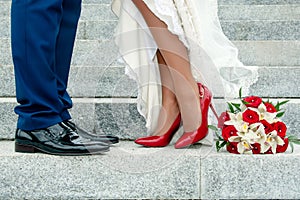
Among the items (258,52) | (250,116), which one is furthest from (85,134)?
(258,52)

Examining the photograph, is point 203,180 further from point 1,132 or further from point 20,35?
point 1,132

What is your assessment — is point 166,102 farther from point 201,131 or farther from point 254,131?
point 254,131

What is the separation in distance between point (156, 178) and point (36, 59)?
0.52 meters

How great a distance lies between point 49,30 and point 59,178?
0.46 metres

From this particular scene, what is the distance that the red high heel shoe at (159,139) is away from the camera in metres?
2.47

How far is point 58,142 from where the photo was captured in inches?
86.7

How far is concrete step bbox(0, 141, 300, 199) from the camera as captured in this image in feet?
6.64

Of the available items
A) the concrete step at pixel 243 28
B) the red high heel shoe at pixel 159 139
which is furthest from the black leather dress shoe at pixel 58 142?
the concrete step at pixel 243 28

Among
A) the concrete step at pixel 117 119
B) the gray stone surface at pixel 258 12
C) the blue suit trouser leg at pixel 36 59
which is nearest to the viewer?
the blue suit trouser leg at pixel 36 59

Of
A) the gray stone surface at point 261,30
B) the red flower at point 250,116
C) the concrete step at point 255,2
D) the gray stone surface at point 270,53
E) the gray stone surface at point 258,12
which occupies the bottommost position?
the red flower at point 250,116

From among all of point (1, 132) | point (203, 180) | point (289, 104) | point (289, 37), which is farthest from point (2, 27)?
point (203, 180)

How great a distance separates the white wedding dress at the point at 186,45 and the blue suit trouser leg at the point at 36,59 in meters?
0.40

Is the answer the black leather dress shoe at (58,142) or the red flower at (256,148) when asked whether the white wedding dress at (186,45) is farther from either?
the black leather dress shoe at (58,142)

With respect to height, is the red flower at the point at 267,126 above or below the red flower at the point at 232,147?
above
